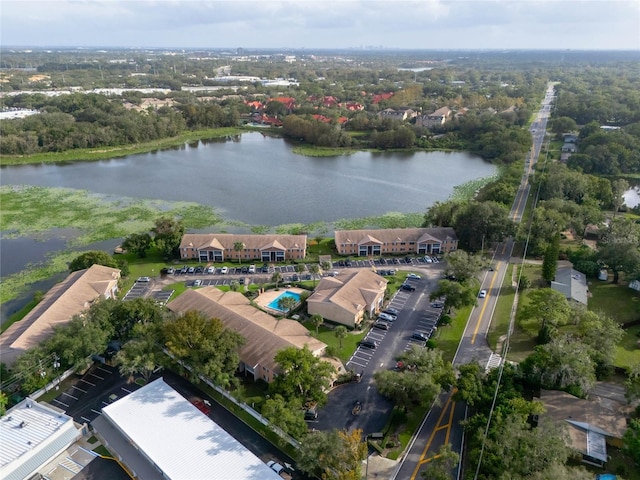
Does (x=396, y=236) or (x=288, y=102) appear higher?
(x=288, y=102)

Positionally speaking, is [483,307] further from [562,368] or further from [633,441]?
[633,441]

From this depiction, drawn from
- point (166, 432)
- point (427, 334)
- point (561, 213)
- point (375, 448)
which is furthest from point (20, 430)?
point (561, 213)

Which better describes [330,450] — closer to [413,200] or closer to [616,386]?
[616,386]

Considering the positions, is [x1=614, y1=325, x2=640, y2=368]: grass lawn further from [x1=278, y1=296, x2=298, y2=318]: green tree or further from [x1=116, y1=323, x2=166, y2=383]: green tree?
[x1=116, y1=323, x2=166, y2=383]: green tree

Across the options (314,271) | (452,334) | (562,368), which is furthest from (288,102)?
(562,368)

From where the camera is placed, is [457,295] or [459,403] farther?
Result: [457,295]

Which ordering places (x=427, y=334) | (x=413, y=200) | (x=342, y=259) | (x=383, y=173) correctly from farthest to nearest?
1. (x=383, y=173)
2. (x=413, y=200)
3. (x=342, y=259)
4. (x=427, y=334)
